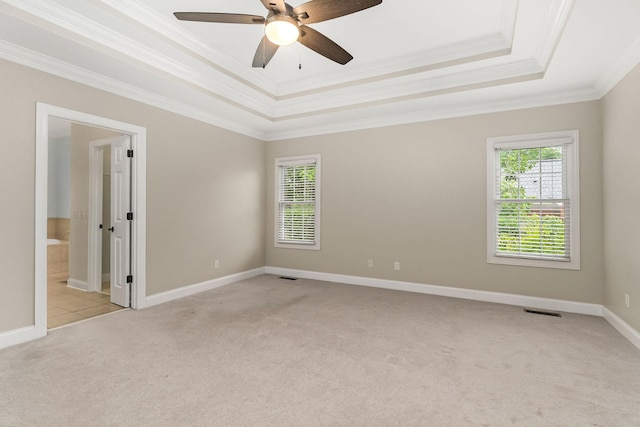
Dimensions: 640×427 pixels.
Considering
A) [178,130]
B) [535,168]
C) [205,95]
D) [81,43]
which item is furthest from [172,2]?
[535,168]

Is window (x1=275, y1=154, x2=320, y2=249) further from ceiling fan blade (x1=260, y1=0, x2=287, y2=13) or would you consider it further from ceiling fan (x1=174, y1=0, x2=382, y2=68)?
ceiling fan blade (x1=260, y1=0, x2=287, y2=13)

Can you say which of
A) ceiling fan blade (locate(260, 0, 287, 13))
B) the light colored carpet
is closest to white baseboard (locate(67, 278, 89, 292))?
the light colored carpet

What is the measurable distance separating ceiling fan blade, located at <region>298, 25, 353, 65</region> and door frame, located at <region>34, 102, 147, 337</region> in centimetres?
247

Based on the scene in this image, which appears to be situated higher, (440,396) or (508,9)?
(508,9)

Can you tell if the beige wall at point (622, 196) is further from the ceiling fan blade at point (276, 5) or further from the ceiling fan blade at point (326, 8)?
the ceiling fan blade at point (276, 5)

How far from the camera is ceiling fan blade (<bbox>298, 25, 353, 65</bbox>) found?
245cm

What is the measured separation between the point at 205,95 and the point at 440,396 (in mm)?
3997

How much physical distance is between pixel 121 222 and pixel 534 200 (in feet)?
17.1

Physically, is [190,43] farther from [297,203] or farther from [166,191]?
[297,203]

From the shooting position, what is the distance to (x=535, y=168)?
409 cm

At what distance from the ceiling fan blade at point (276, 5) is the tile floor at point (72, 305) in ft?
12.0

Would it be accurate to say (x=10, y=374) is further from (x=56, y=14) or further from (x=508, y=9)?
(x=508, y=9)

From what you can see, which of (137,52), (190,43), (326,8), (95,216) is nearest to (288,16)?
(326,8)

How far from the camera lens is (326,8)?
2176 millimetres
